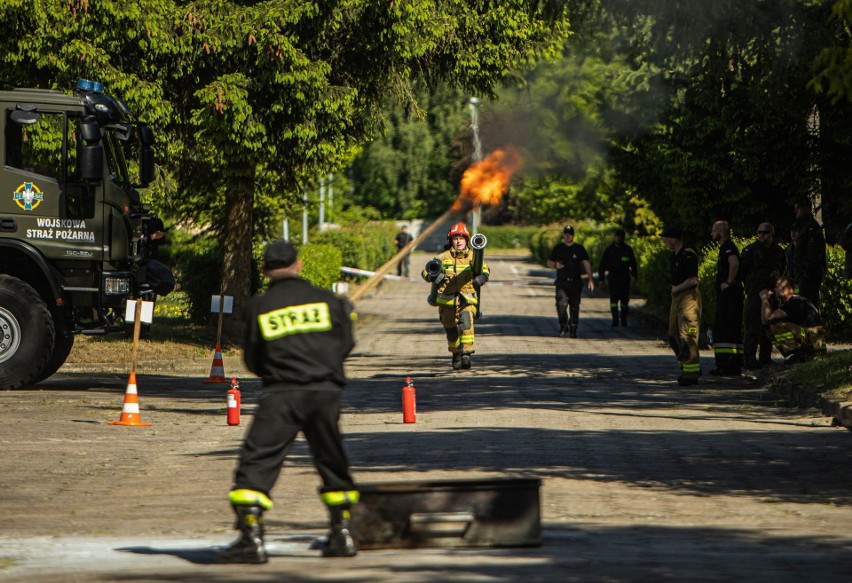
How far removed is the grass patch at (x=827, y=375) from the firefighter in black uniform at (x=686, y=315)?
115 cm

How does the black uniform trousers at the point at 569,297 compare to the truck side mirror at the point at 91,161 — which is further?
the black uniform trousers at the point at 569,297

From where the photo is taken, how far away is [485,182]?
21188 millimetres

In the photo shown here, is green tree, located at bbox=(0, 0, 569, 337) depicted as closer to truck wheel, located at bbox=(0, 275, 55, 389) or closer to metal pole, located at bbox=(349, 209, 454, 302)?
metal pole, located at bbox=(349, 209, 454, 302)

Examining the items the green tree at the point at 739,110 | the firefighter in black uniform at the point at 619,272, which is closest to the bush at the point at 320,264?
the firefighter in black uniform at the point at 619,272

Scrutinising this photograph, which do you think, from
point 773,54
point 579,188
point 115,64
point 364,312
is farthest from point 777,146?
point 579,188

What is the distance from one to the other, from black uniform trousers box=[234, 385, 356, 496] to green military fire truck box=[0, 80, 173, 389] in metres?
9.82

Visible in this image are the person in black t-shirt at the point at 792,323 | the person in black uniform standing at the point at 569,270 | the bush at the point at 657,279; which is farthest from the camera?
the bush at the point at 657,279

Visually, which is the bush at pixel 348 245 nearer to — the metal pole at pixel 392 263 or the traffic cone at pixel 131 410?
the metal pole at pixel 392 263

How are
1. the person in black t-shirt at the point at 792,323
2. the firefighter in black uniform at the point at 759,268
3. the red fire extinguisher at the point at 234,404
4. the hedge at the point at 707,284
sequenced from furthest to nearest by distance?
the hedge at the point at 707,284, the firefighter in black uniform at the point at 759,268, the person in black t-shirt at the point at 792,323, the red fire extinguisher at the point at 234,404

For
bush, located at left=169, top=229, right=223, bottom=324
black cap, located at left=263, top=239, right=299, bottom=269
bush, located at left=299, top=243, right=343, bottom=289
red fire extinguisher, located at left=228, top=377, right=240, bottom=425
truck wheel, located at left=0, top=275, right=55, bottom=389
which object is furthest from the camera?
bush, located at left=299, top=243, right=343, bottom=289

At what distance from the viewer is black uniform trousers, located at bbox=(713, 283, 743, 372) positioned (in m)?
19.4

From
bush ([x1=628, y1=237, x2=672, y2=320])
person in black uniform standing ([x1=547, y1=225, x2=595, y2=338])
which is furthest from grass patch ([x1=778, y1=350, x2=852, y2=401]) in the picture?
bush ([x1=628, y1=237, x2=672, y2=320])

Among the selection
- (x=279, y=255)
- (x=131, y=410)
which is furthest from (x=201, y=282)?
(x=279, y=255)

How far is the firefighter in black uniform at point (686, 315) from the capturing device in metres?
18.3
